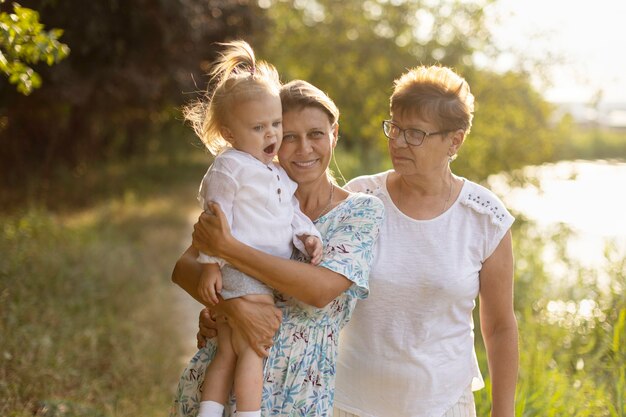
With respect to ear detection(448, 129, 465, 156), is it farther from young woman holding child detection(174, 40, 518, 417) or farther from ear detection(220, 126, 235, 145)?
ear detection(220, 126, 235, 145)

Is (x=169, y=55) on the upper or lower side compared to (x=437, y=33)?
lower

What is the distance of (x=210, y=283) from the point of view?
8.30 feet

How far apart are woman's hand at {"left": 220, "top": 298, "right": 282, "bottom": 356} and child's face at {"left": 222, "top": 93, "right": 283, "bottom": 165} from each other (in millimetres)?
454

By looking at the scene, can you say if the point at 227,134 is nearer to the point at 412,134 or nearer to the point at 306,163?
the point at 306,163

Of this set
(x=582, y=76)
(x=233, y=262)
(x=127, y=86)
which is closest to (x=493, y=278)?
(x=233, y=262)

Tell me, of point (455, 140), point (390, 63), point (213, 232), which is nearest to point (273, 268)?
point (213, 232)

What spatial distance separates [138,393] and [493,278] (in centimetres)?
327

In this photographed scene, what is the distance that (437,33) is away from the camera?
41.9 ft

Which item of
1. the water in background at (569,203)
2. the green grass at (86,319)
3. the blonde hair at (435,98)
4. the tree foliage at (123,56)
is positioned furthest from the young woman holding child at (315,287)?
the water in background at (569,203)

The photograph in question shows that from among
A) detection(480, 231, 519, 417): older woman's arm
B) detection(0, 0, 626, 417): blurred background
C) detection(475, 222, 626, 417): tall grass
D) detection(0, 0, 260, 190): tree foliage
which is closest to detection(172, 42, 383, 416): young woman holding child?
detection(480, 231, 519, 417): older woman's arm

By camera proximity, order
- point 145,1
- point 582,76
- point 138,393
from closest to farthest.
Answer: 1. point 138,393
2. point 145,1
3. point 582,76

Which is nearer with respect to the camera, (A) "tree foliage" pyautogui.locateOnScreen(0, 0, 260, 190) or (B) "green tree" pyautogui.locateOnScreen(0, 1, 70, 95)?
(B) "green tree" pyautogui.locateOnScreen(0, 1, 70, 95)

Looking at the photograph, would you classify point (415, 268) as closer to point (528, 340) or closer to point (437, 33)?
point (528, 340)

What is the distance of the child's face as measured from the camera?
8.39ft
